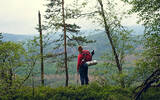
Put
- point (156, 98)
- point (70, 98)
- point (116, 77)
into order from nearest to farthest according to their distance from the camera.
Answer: point (156, 98) → point (70, 98) → point (116, 77)

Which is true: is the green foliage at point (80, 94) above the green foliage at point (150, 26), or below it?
below

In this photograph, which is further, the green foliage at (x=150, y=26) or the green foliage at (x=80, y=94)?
the green foliage at (x=150, y=26)

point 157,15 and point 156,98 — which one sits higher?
point 157,15

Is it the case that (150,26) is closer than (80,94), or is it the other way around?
(80,94)

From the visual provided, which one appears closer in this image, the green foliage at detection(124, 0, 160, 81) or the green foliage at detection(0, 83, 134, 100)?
the green foliage at detection(0, 83, 134, 100)

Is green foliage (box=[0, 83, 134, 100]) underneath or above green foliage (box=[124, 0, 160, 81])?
underneath

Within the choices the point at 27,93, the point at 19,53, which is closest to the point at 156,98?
the point at 27,93

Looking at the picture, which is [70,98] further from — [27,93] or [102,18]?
[102,18]

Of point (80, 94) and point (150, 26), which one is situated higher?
point (150, 26)

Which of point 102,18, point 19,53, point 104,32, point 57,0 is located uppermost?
point 57,0

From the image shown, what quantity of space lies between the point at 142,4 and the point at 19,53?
6.79m

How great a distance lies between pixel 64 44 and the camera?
21641 mm

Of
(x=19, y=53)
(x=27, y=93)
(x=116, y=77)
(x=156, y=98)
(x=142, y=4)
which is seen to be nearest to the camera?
(x=156, y=98)

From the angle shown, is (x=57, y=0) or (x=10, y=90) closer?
(x=10, y=90)
